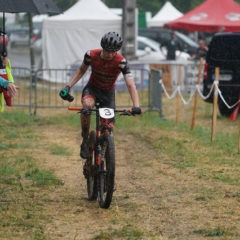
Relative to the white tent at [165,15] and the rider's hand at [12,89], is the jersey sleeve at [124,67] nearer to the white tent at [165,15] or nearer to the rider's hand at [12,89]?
the rider's hand at [12,89]

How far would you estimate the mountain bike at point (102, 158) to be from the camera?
9219 millimetres

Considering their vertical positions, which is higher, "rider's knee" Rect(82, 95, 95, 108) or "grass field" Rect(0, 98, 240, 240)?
"rider's knee" Rect(82, 95, 95, 108)

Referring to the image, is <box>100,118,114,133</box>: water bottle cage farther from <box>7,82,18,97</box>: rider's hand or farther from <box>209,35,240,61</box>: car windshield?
<box>209,35,240,61</box>: car windshield

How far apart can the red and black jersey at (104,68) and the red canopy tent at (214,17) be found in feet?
66.4

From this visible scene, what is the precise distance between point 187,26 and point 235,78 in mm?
11380

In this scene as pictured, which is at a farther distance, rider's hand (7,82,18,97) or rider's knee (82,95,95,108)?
rider's knee (82,95,95,108)

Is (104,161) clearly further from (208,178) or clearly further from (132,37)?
(132,37)

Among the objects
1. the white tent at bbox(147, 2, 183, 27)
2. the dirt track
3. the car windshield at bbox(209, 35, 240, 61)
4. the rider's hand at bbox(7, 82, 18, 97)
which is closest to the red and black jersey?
the rider's hand at bbox(7, 82, 18, 97)

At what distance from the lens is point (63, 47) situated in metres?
31.2

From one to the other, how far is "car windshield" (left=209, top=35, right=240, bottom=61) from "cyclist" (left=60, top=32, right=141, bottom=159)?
1013 centimetres

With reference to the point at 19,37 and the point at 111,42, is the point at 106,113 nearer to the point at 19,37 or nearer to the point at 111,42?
the point at 111,42

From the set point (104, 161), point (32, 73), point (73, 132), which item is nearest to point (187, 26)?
point (32, 73)

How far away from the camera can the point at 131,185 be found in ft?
36.5

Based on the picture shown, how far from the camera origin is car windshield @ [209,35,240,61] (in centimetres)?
2000
